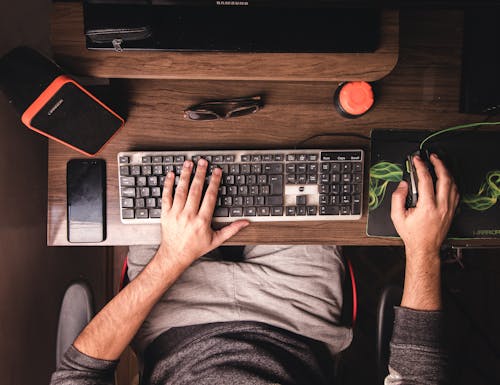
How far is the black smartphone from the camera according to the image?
38.8 inches

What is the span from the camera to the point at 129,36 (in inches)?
30.8

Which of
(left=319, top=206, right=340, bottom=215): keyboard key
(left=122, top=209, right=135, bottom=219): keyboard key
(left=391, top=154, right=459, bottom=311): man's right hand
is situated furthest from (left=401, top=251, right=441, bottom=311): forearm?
(left=122, top=209, right=135, bottom=219): keyboard key

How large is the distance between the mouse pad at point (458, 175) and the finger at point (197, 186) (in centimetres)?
39

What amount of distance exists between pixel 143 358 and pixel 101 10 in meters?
0.87

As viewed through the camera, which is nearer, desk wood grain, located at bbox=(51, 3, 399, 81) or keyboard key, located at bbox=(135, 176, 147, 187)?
desk wood grain, located at bbox=(51, 3, 399, 81)

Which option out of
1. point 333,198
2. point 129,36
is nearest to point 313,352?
point 333,198

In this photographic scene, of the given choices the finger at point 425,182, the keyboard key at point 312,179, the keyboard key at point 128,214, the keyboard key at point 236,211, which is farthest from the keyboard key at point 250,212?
the finger at point 425,182

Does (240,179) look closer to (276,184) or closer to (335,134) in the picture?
(276,184)

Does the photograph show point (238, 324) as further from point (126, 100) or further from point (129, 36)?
point (129, 36)

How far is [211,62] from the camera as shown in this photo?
854 millimetres

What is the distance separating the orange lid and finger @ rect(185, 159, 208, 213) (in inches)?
13.7

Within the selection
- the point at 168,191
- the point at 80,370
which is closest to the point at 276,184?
the point at 168,191

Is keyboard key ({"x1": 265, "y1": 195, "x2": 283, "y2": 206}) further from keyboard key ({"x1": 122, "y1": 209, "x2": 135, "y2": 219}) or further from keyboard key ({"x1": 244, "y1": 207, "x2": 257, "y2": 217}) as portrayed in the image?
keyboard key ({"x1": 122, "y1": 209, "x2": 135, "y2": 219})

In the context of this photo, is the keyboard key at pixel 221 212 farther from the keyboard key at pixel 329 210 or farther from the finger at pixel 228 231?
the keyboard key at pixel 329 210
